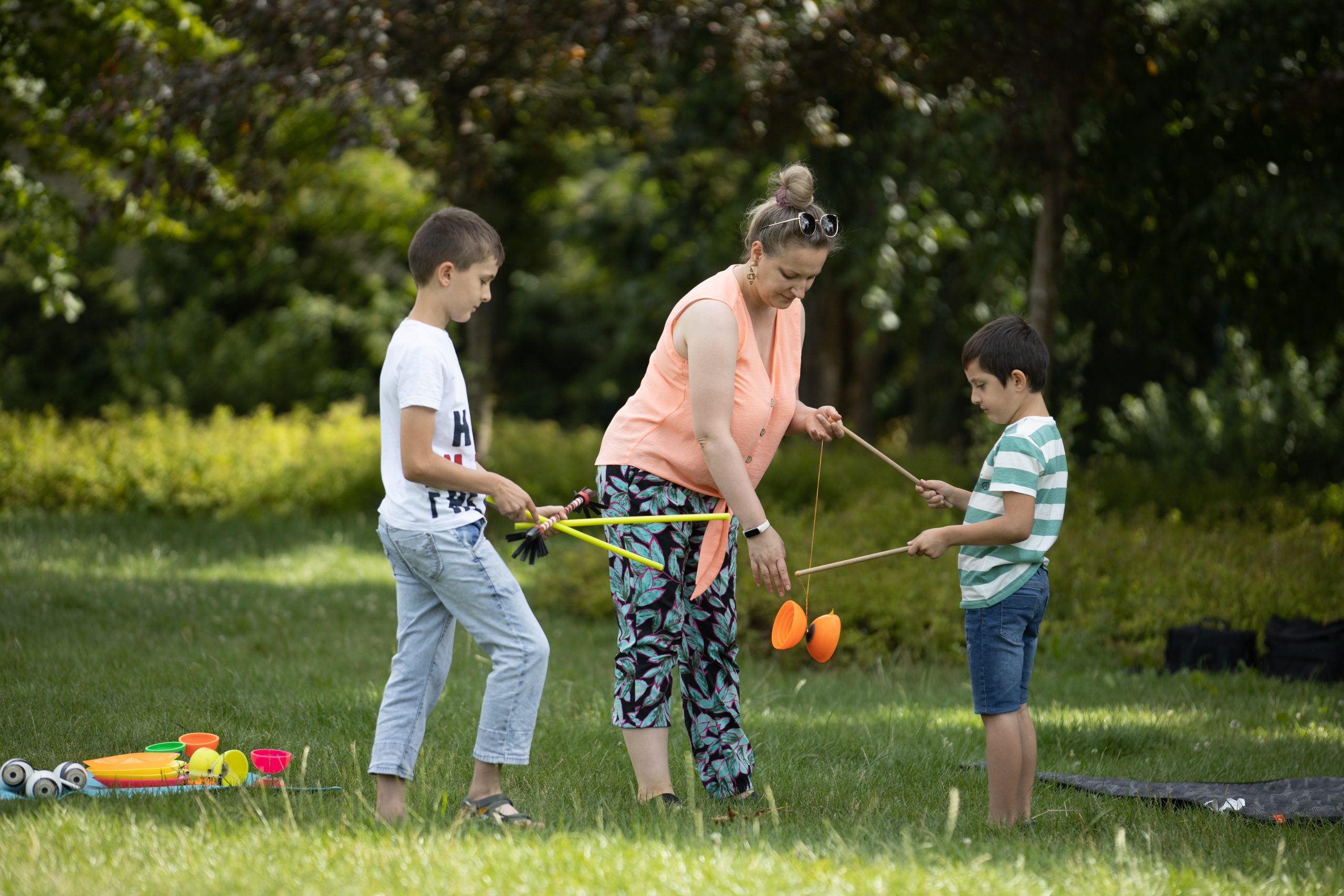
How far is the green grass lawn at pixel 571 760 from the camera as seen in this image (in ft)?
9.17

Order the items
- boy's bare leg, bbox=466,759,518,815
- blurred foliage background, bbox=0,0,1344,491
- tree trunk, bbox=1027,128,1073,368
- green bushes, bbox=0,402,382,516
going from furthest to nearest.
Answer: green bushes, bbox=0,402,382,516, tree trunk, bbox=1027,128,1073,368, blurred foliage background, bbox=0,0,1344,491, boy's bare leg, bbox=466,759,518,815

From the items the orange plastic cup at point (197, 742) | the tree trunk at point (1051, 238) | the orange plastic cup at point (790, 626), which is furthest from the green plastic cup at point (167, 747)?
the tree trunk at point (1051, 238)

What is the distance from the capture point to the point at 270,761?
3.82m

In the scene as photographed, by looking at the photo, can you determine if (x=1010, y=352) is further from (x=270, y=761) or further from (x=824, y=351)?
(x=824, y=351)

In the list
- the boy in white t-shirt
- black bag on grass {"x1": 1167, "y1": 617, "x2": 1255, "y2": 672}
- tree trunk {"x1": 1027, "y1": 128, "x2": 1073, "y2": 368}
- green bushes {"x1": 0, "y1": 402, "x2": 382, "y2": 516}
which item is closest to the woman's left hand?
the boy in white t-shirt

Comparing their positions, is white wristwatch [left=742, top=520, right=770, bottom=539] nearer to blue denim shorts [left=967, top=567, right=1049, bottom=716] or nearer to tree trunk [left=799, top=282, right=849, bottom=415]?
blue denim shorts [left=967, top=567, right=1049, bottom=716]

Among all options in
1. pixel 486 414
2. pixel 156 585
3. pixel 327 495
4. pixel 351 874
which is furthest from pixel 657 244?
pixel 351 874

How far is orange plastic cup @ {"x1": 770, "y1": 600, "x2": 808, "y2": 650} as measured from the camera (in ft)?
11.8

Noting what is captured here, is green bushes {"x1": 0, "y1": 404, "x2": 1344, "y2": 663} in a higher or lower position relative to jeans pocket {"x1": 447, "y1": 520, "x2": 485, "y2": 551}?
lower

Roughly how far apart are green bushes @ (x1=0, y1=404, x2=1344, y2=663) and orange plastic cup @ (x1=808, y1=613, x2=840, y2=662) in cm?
278

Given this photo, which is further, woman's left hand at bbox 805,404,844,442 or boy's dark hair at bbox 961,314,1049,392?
woman's left hand at bbox 805,404,844,442

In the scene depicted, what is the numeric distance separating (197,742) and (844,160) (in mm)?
8291

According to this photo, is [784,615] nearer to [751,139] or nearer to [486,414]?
[751,139]

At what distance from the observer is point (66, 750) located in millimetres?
4059
